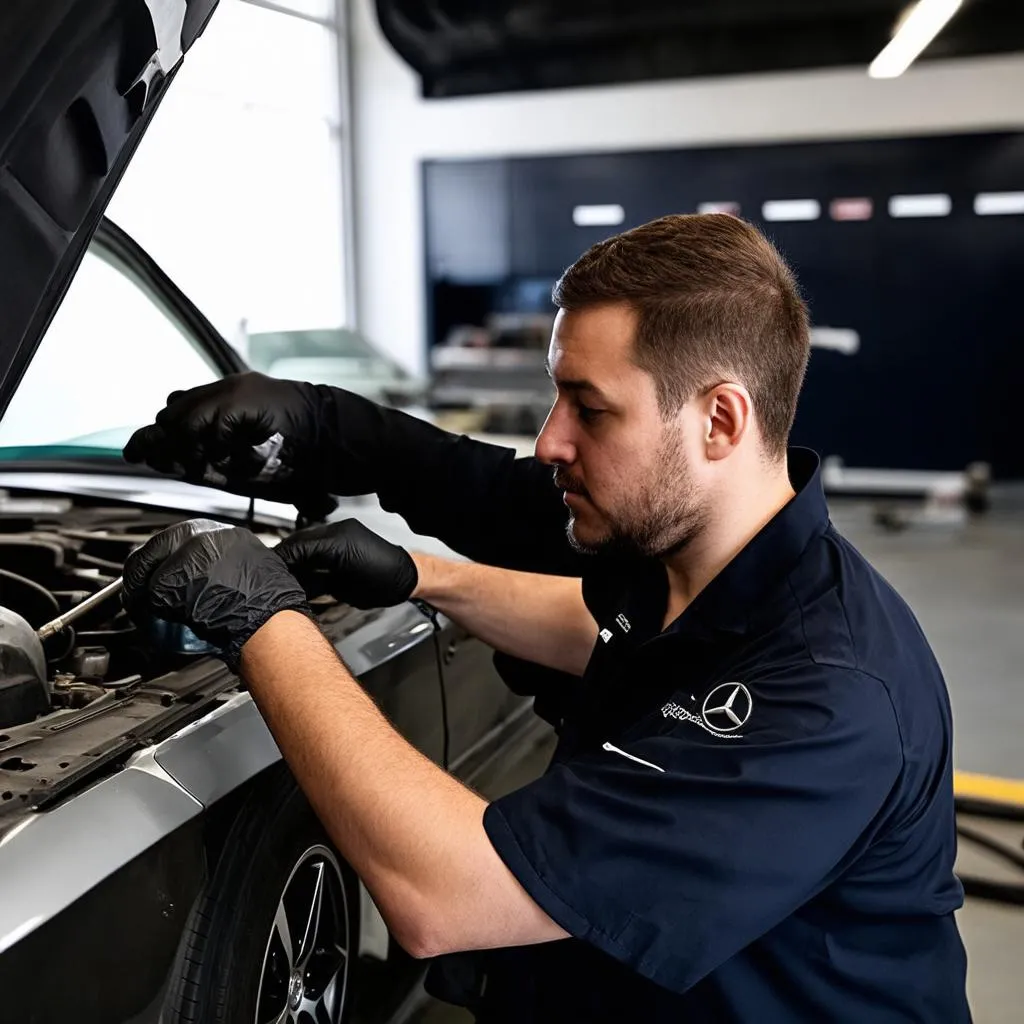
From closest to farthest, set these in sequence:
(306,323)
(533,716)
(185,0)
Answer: (185,0) → (533,716) → (306,323)

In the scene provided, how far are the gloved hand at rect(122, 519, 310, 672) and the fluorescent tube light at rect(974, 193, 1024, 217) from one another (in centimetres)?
717

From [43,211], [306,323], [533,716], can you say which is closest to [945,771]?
[43,211]

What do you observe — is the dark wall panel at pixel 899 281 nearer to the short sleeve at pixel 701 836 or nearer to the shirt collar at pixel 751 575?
the shirt collar at pixel 751 575

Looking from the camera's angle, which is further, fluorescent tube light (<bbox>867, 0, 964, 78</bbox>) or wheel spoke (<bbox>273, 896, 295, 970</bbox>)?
fluorescent tube light (<bbox>867, 0, 964, 78</bbox>)

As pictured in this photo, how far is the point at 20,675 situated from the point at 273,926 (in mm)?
474

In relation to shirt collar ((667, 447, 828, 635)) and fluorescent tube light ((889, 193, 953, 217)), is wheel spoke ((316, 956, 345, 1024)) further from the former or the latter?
fluorescent tube light ((889, 193, 953, 217))

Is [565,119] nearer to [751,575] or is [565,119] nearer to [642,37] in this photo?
[642,37]

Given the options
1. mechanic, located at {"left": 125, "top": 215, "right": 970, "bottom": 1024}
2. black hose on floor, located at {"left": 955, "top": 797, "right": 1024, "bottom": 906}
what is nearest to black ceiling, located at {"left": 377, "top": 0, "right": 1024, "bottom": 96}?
black hose on floor, located at {"left": 955, "top": 797, "right": 1024, "bottom": 906}

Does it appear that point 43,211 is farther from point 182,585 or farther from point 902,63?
point 902,63

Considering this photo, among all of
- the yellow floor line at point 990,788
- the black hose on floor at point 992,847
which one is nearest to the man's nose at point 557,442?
the black hose on floor at point 992,847

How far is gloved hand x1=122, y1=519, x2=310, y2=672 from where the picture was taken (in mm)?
1326

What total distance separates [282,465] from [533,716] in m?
0.89

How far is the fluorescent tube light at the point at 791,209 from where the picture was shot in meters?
7.69

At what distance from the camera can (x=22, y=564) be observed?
2.02 m
